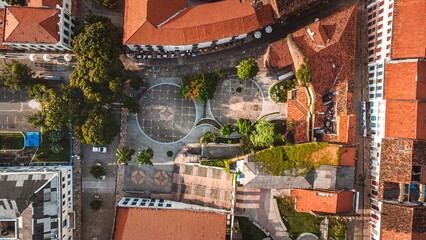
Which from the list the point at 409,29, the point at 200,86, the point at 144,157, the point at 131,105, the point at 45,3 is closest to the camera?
the point at 409,29

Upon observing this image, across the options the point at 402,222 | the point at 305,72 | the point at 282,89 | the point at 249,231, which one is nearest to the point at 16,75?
the point at 282,89

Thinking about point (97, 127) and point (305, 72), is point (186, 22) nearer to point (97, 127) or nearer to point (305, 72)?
point (305, 72)

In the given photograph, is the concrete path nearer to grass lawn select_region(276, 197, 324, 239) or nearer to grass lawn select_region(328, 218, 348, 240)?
grass lawn select_region(276, 197, 324, 239)

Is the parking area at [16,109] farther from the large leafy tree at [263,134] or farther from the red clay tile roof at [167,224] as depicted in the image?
the large leafy tree at [263,134]

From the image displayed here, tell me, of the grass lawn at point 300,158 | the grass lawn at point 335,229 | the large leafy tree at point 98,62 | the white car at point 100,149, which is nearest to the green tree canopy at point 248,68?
the grass lawn at point 300,158

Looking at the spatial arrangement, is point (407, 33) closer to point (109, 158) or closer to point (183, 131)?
point (183, 131)

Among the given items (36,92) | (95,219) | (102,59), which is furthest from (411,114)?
(36,92)

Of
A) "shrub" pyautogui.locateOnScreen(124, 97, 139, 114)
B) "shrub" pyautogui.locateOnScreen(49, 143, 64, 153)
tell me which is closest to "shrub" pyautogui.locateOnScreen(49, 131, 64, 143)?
"shrub" pyautogui.locateOnScreen(49, 143, 64, 153)
